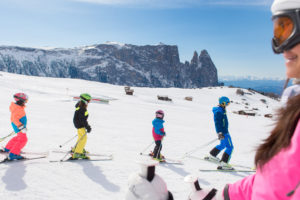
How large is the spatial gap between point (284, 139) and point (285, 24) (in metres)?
0.64

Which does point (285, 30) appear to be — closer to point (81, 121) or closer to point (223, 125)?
point (223, 125)

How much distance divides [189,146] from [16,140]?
6254 millimetres

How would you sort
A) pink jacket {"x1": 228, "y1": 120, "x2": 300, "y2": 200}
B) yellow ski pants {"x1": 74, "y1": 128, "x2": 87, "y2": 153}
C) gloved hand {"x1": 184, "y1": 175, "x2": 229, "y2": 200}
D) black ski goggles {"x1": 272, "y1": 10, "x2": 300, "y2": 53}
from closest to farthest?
pink jacket {"x1": 228, "y1": 120, "x2": 300, "y2": 200}, black ski goggles {"x1": 272, "y1": 10, "x2": 300, "y2": 53}, gloved hand {"x1": 184, "y1": 175, "x2": 229, "y2": 200}, yellow ski pants {"x1": 74, "y1": 128, "x2": 87, "y2": 153}

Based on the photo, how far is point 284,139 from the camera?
3.06 feet

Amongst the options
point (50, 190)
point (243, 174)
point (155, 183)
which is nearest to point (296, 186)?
point (155, 183)

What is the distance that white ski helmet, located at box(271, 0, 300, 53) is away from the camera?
107cm

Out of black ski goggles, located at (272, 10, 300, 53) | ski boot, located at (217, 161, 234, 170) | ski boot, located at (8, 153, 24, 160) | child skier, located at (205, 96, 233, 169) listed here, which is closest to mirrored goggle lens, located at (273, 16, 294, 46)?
black ski goggles, located at (272, 10, 300, 53)

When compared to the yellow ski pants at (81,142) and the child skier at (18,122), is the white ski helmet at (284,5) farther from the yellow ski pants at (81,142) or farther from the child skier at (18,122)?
the child skier at (18,122)

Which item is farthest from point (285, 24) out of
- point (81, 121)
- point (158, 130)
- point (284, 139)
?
point (81, 121)

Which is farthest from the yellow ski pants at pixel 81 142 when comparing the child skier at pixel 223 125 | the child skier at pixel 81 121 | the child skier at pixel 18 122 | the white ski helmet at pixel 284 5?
the white ski helmet at pixel 284 5

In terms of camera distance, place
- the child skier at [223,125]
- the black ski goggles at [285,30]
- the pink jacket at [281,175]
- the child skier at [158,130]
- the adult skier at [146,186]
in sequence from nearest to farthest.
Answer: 1. the pink jacket at [281,175]
2. the black ski goggles at [285,30]
3. the adult skier at [146,186]
4. the child skier at [223,125]
5. the child skier at [158,130]

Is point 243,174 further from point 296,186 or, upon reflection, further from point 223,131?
point 296,186

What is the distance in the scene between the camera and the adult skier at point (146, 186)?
125 cm

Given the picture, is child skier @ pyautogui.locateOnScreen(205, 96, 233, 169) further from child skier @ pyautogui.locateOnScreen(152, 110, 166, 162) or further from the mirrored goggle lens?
the mirrored goggle lens
